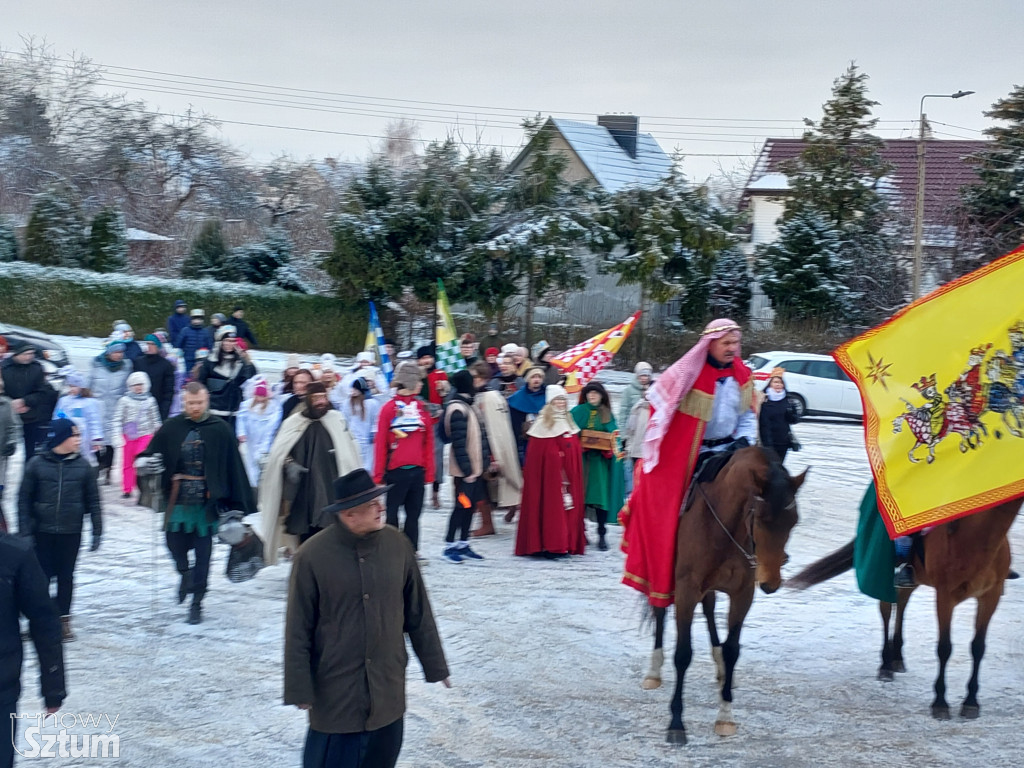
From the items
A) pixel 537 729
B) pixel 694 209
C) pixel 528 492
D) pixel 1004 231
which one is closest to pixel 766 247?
pixel 694 209

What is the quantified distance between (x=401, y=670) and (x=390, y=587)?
1.23 ft

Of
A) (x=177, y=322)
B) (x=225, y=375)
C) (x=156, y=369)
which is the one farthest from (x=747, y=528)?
(x=177, y=322)

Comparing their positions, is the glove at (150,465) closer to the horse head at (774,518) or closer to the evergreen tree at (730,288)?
the horse head at (774,518)

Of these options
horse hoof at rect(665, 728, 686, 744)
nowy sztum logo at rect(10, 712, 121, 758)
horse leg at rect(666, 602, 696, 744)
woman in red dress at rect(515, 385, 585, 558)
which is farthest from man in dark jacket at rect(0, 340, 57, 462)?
horse hoof at rect(665, 728, 686, 744)

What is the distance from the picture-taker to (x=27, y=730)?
589 centimetres

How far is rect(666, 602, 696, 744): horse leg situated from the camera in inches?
236

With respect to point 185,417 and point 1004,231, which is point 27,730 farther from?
point 1004,231

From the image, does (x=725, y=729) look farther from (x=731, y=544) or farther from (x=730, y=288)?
(x=730, y=288)

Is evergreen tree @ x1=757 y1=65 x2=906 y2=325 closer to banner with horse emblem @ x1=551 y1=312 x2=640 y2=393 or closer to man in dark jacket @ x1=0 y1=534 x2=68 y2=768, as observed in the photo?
banner with horse emblem @ x1=551 y1=312 x2=640 y2=393

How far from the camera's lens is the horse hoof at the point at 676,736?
5.97m

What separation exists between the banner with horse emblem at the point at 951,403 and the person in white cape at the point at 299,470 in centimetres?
410

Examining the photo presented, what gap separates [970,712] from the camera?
6.41 meters

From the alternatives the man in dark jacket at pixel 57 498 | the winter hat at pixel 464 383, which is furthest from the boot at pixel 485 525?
the man in dark jacket at pixel 57 498

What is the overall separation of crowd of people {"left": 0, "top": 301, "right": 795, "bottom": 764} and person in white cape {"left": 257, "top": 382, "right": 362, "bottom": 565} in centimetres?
1
